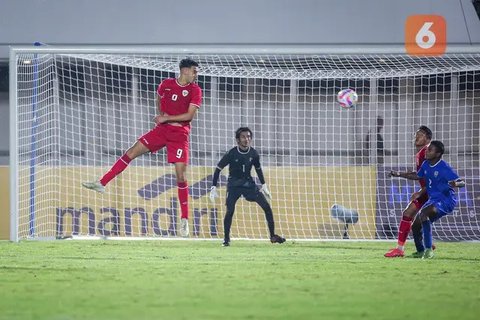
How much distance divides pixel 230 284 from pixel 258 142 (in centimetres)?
945

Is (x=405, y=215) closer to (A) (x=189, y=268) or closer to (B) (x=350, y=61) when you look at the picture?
(A) (x=189, y=268)

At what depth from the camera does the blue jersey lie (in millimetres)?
10578

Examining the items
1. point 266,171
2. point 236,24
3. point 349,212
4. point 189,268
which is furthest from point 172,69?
point 189,268

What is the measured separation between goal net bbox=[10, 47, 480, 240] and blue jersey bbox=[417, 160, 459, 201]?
3.27 m

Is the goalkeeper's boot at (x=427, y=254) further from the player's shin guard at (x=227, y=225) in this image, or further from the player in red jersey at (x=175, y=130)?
the player's shin guard at (x=227, y=225)

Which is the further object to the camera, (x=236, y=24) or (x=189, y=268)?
(x=236, y=24)

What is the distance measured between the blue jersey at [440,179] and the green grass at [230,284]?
0.66 m

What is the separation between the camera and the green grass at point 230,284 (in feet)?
20.5

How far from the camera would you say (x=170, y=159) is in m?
11.9

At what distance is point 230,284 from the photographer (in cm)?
773

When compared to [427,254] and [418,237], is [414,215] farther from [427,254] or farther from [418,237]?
[427,254]

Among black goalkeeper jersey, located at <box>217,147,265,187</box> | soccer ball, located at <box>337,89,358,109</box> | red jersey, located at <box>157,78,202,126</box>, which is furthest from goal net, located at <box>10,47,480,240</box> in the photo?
black goalkeeper jersey, located at <box>217,147,265,187</box>

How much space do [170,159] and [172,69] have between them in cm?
346

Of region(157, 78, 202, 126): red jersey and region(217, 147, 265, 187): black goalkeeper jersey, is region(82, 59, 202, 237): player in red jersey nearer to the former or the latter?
region(157, 78, 202, 126): red jersey
